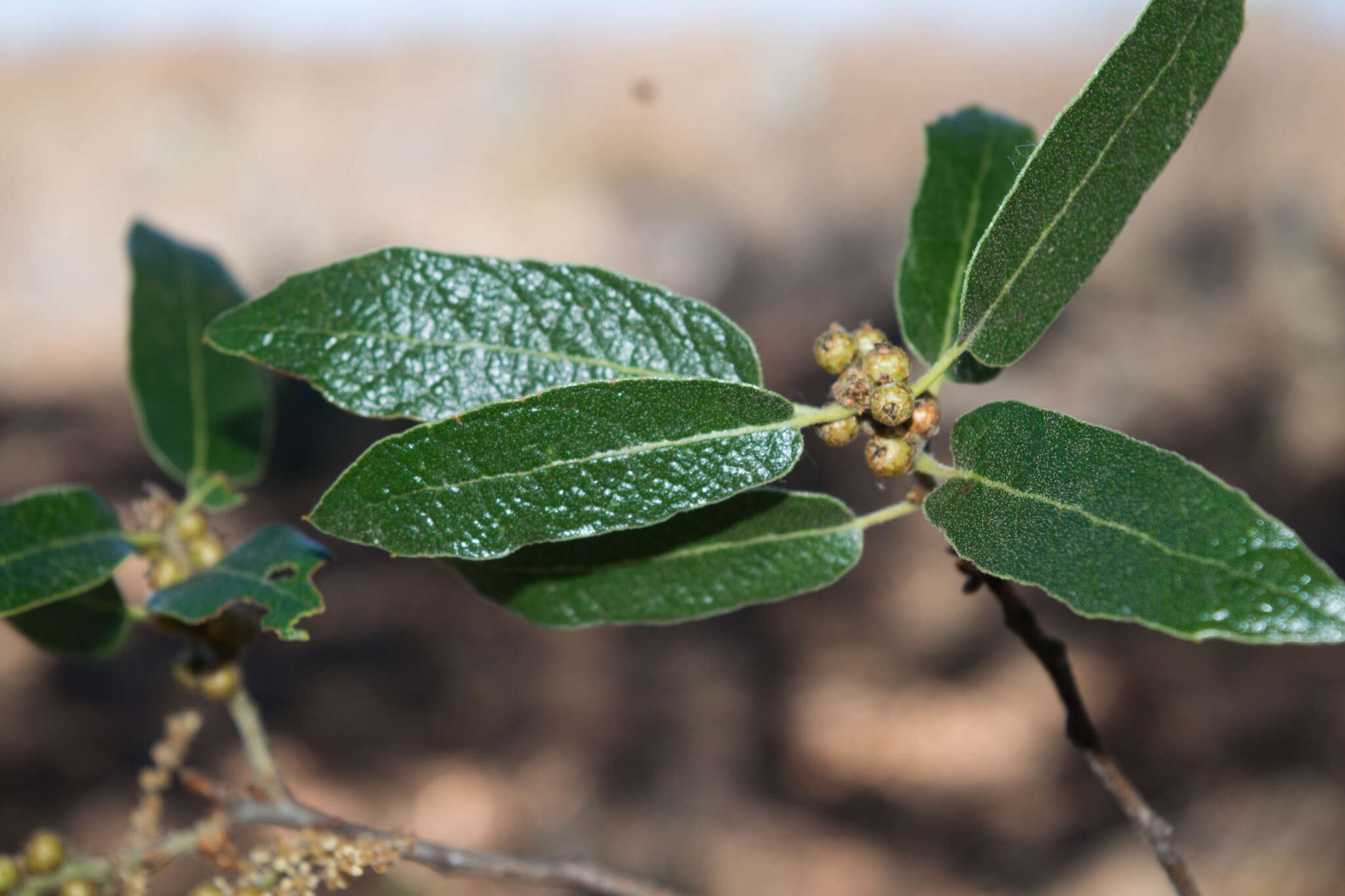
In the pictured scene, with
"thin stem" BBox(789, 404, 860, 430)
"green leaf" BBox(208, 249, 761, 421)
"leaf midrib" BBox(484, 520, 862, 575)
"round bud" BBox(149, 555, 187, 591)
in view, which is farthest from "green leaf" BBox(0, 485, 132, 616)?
"thin stem" BBox(789, 404, 860, 430)

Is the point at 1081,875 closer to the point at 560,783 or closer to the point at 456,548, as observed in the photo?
the point at 560,783

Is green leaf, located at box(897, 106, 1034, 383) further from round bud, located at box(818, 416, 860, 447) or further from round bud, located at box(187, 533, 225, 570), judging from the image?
round bud, located at box(187, 533, 225, 570)

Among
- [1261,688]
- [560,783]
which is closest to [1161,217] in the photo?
[1261,688]

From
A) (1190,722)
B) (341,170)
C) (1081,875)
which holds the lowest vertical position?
(1081,875)

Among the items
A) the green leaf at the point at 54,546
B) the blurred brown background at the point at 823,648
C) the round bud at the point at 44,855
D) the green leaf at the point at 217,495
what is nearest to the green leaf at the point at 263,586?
the green leaf at the point at 54,546

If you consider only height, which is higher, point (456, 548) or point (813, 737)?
point (456, 548)
